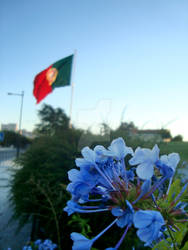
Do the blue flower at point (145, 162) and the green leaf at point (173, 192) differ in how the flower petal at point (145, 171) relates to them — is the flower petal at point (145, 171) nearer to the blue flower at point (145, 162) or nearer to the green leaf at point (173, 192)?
the blue flower at point (145, 162)

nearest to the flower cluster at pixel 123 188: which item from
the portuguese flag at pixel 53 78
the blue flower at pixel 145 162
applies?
the blue flower at pixel 145 162

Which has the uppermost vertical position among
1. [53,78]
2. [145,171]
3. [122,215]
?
[53,78]

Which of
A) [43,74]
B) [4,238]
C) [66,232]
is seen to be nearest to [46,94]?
[43,74]

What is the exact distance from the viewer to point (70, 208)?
547 millimetres

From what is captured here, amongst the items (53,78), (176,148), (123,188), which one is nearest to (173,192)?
(123,188)

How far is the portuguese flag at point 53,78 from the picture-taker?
852cm

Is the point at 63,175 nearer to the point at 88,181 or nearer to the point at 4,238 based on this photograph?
the point at 4,238

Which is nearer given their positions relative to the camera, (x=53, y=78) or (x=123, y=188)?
(x=123, y=188)

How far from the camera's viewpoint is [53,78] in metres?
8.62

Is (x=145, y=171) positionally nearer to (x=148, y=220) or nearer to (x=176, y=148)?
(x=148, y=220)

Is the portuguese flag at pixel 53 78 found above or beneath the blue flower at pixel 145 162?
above

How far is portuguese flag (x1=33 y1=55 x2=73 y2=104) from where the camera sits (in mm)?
8523

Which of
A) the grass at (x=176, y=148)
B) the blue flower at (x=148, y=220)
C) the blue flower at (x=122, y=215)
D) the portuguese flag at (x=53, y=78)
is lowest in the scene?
the blue flower at (x=122, y=215)

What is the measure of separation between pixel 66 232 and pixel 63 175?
0.74 metres
